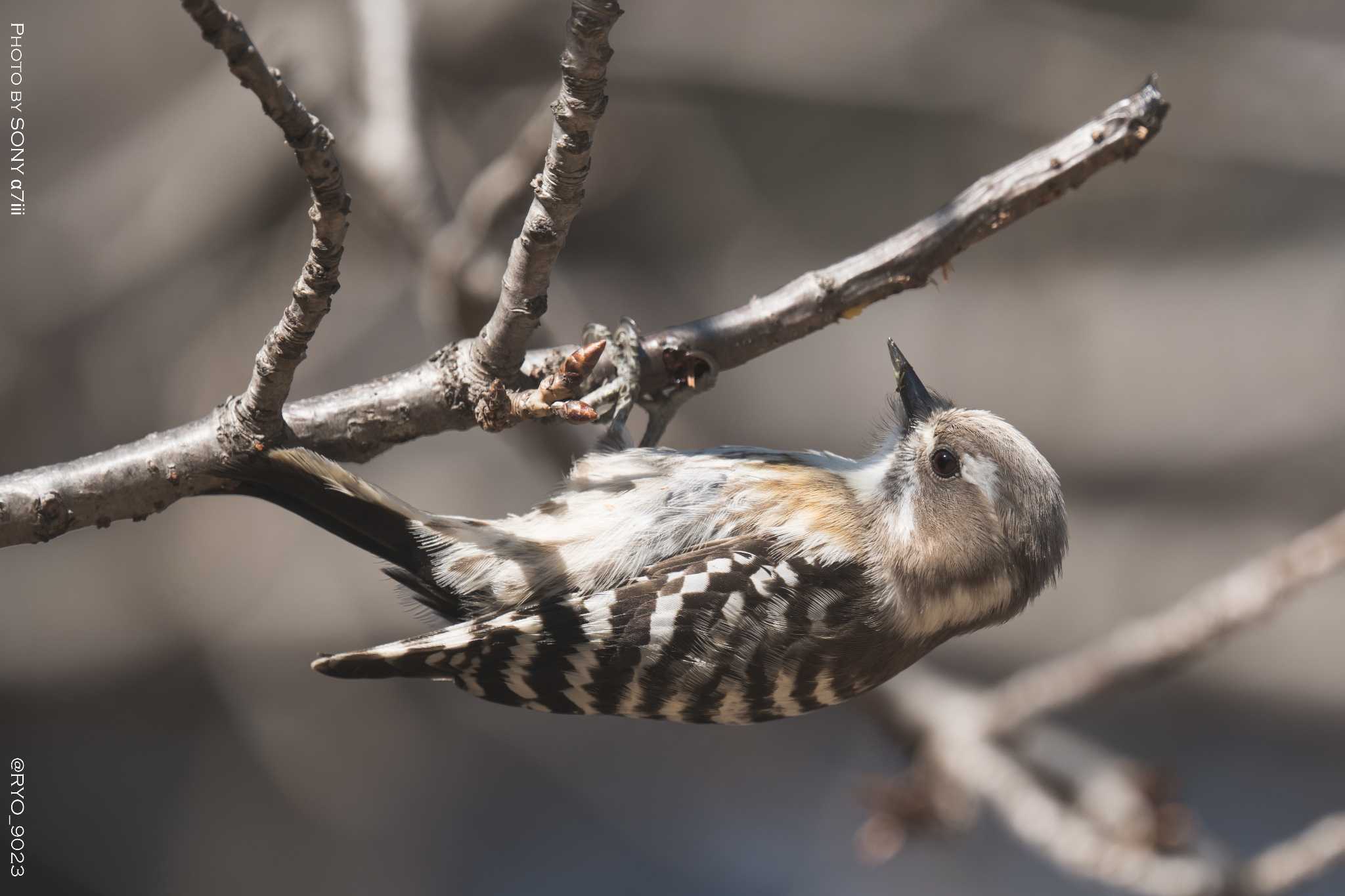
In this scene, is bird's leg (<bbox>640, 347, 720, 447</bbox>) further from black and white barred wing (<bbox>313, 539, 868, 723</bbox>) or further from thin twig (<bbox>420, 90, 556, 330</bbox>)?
thin twig (<bbox>420, 90, 556, 330</bbox>)

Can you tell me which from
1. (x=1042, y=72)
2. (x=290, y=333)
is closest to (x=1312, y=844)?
(x=290, y=333)

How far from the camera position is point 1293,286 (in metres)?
7.52

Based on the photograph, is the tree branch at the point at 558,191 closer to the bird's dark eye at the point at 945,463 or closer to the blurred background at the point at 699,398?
the bird's dark eye at the point at 945,463

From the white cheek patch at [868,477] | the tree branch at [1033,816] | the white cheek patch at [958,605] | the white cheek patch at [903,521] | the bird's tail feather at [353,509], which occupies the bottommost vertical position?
the tree branch at [1033,816]

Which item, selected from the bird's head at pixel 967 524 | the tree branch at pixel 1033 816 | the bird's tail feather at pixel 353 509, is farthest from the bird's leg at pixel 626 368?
the tree branch at pixel 1033 816

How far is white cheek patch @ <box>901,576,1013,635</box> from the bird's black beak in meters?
0.49

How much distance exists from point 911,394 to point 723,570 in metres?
0.78

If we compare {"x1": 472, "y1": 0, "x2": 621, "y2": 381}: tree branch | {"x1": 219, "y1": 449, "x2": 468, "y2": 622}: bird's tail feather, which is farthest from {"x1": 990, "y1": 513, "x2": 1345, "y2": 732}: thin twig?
{"x1": 472, "y1": 0, "x2": 621, "y2": 381}: tree branch

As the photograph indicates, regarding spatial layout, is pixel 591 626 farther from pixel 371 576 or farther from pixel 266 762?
pixel 266 762

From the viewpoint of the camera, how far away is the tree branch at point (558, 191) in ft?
5.65

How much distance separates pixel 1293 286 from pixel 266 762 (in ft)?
24.5

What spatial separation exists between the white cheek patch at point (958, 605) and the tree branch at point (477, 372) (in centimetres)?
80

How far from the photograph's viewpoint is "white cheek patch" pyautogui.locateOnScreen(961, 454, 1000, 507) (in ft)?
9.27

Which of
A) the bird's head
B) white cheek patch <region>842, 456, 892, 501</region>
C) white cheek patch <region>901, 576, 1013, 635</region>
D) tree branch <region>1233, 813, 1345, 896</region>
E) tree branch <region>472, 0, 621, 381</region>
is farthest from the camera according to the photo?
tree branch <region>1233, 813, 1345, 896</region>
